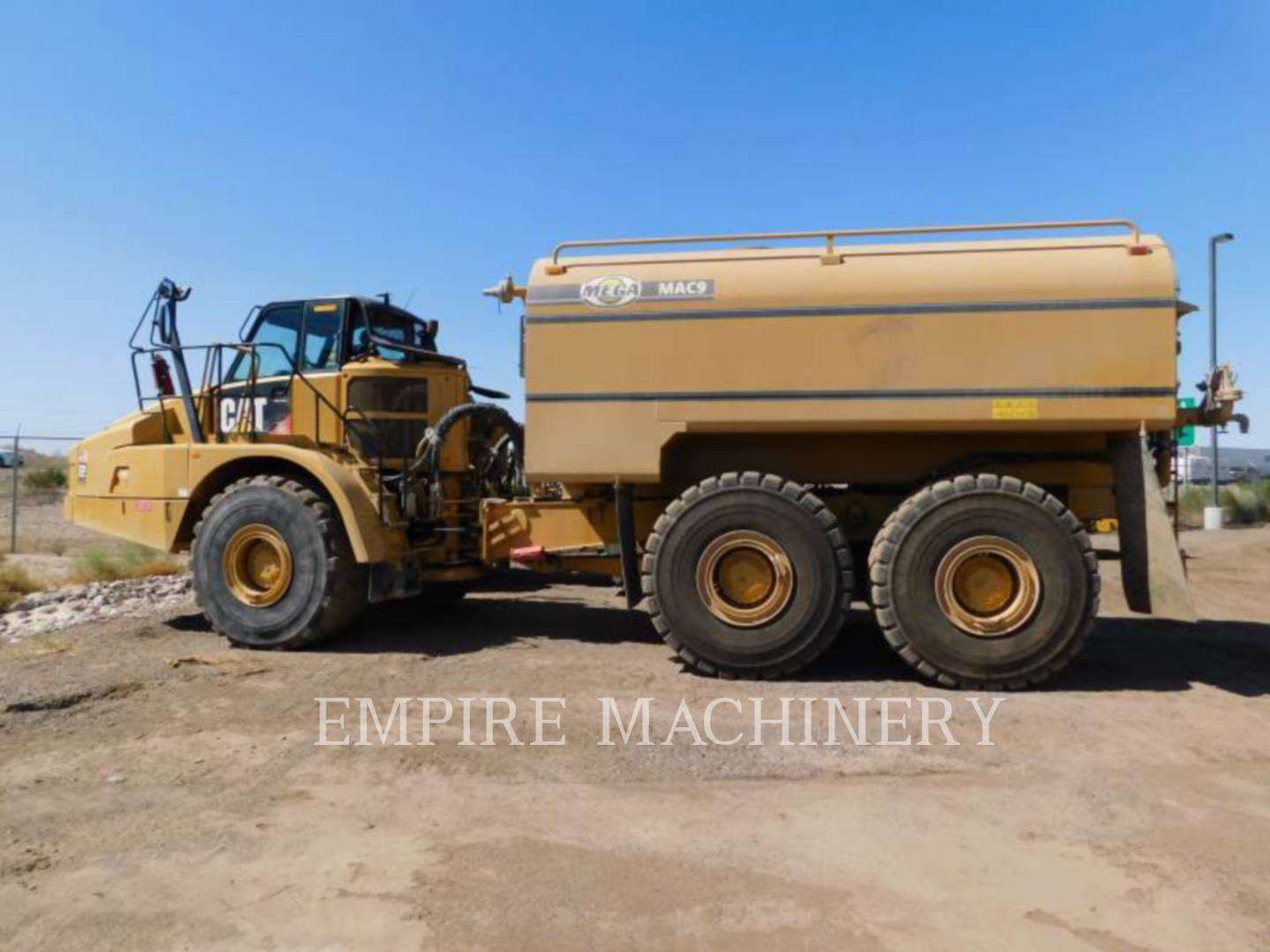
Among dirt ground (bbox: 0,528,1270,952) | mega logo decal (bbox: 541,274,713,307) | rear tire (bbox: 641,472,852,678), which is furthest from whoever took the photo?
mega logo decal (bbox: 541,274,713,307)

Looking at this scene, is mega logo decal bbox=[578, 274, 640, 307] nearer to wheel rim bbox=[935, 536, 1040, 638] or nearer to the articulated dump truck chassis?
the articulated dump truck chassis

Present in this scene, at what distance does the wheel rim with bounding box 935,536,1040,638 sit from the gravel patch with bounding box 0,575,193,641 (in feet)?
25.2

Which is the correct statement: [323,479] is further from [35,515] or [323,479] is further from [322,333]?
[35,515]

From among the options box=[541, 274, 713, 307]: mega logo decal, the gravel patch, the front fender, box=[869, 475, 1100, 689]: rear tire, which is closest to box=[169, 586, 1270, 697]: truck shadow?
box=[869, 475, 1100, 689]: rear tire

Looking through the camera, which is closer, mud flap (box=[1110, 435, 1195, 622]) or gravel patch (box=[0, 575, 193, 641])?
mud flap (box=[1110, 435, 1195, 622])

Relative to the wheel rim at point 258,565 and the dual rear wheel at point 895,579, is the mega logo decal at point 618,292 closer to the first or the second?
the dual rear wheel at point 895,579

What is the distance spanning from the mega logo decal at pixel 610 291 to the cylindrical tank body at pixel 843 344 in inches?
0.4

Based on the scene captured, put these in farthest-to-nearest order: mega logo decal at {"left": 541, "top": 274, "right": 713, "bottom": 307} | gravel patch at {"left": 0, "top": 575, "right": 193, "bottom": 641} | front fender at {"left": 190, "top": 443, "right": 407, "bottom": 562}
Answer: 1. gravel patch at {"left": 0, "top": 575, "right": 193, "bottom": 641}
2. front fender at {"left": 190, "top": 443, "right": 407, "bottom": 562}
3. mega logo decal at {"left": 541, "top": 274, "right": 713, "bottom": 307}

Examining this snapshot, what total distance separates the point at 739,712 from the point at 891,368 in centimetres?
258

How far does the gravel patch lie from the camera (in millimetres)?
8531

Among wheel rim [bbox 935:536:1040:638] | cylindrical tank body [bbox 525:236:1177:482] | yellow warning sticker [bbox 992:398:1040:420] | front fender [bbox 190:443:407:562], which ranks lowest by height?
wheel rim [bbox 935:536:1040:638]

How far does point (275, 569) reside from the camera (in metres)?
7.13

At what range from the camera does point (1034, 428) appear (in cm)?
609

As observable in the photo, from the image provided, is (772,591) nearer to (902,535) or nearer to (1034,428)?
(902,535)
